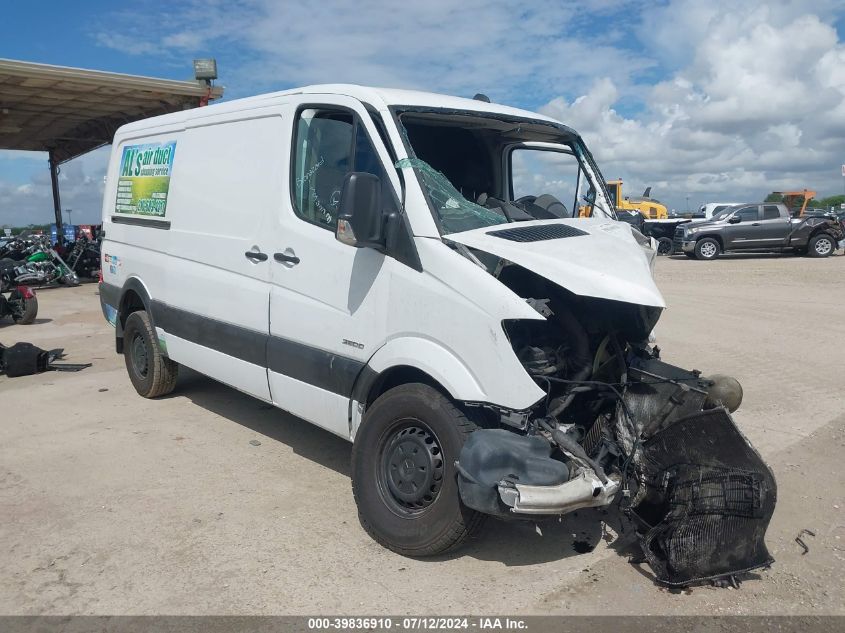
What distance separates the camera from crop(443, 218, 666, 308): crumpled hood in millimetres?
3457

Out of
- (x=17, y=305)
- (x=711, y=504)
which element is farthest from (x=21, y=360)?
(x=711, y=504)

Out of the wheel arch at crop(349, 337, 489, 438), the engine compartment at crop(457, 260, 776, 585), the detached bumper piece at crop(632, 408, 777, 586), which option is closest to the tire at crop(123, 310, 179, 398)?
the wheel arch at crop(349, 337, 489, 438)

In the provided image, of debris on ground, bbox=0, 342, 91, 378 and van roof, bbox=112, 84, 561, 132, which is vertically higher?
van roof, bbox=112, 84, 561, 132

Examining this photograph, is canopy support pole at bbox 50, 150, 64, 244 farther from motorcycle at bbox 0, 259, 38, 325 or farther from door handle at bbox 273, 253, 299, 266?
door handle at bbox 273, 253, 299, 266

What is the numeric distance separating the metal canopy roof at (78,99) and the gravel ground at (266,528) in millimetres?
8532

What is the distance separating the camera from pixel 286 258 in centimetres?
455

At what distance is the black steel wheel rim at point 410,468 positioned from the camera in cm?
366

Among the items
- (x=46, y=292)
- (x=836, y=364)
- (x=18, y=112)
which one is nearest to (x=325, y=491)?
(x=836, y=364)

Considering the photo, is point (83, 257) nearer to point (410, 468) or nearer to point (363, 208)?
point (363, 208)

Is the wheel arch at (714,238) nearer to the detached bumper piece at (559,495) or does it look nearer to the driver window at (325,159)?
the driver window at (325,159)

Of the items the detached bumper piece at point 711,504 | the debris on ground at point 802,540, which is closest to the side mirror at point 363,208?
the detached bumper piece at point 711,504

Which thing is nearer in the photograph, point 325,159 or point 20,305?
point 325,159

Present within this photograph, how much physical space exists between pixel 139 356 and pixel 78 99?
11.1m

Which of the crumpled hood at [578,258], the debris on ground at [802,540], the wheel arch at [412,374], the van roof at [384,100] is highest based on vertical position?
the van roof at [384,100]
